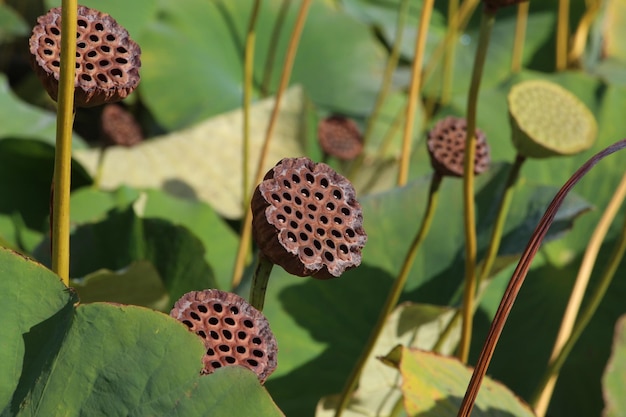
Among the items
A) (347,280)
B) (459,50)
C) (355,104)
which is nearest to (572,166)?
(347,280)

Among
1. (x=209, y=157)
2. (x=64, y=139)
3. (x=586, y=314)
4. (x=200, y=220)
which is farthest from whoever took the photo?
(x=209, y=157)

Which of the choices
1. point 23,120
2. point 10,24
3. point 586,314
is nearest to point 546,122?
point 586,314

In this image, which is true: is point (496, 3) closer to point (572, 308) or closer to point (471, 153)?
point (471, 153)

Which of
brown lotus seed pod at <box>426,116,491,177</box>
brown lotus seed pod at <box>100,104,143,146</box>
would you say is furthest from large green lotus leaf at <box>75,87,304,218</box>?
brown lotus seed pod at <box>426,116,491,177</box>

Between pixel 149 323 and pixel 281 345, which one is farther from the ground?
pixel 149 323

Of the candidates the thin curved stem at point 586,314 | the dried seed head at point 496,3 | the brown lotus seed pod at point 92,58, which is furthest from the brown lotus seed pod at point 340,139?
the brown lotus seed pod at point 92,58

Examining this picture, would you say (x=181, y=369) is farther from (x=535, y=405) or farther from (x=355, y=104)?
(x=355, y=104)

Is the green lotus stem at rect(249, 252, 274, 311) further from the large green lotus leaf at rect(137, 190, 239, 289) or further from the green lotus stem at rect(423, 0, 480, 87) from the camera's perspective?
the green lotus stem at rect(423, 0, 480, 87)
